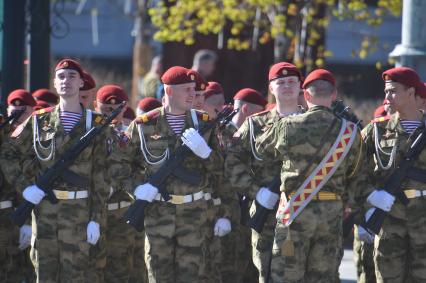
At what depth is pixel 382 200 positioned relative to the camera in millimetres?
10133

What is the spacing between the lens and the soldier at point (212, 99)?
1258cm

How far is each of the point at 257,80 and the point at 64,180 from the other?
14438 millimetres

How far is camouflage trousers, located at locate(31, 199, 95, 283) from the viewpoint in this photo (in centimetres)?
1040

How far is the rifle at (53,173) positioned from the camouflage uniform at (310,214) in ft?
5.47

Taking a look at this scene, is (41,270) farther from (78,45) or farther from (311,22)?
(78,45)

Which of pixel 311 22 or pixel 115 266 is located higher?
pixel 311 22

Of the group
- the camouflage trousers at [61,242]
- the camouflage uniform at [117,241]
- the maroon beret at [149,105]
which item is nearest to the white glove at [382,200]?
the camouflage trousers at [61,242]

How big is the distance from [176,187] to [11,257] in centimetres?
203

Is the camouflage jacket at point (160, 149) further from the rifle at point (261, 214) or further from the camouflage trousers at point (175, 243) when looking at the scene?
the rifle at point (261, 214)

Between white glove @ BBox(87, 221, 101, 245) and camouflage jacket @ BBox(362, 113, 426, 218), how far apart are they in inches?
90.6

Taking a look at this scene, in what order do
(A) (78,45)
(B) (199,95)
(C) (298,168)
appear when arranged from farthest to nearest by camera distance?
(A) (78,45)
(B) (199,95)
(C) (298,168)

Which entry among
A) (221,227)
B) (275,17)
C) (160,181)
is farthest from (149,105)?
(275,17)

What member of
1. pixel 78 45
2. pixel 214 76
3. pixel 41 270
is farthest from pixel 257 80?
pixel 41 270

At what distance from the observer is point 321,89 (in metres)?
9.80
